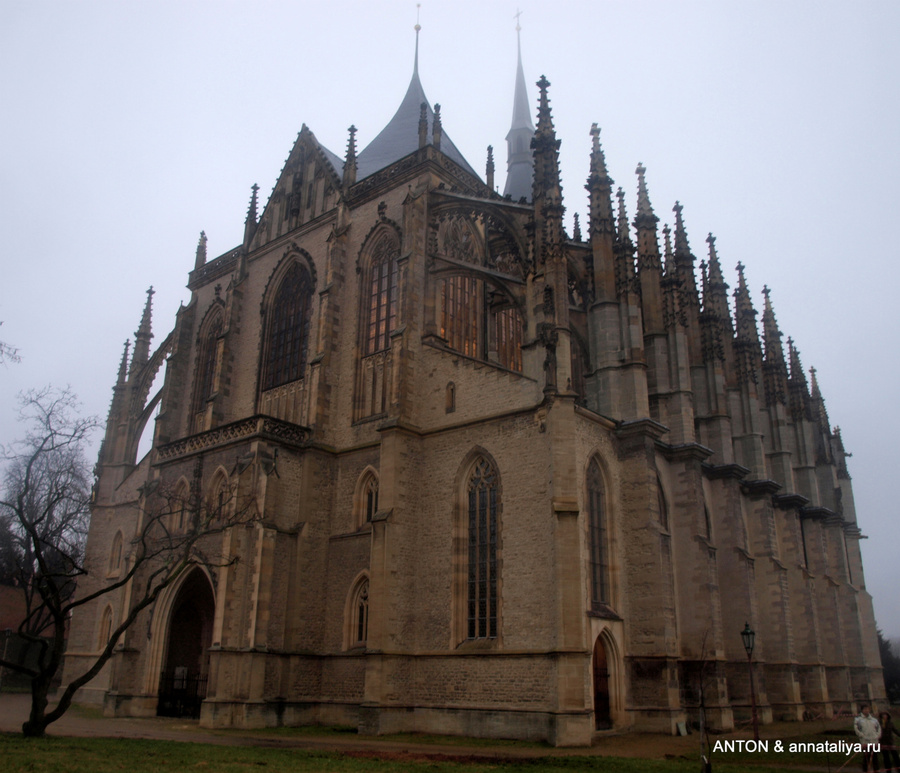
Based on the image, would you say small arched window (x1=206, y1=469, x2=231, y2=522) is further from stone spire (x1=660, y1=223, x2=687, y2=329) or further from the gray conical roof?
stone spire (x1=660, y1=223, x2=687, y2=329)

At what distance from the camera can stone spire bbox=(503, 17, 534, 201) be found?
2021 inches

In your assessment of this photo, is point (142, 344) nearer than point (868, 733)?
No

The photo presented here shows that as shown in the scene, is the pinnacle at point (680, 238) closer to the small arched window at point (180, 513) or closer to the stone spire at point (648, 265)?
the stone spire at point (648, 265)

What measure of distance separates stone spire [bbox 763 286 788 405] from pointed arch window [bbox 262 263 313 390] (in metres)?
23.6

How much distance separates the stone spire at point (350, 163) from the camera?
31.6 metres

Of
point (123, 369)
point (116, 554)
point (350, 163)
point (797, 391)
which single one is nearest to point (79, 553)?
point (116, 554)

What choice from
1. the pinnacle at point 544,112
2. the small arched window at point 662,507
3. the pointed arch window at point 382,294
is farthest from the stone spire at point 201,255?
→ the small arched window at point 662,507

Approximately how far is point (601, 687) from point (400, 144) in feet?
82.8

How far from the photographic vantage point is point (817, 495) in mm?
39188

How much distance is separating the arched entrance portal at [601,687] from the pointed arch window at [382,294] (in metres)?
12.7

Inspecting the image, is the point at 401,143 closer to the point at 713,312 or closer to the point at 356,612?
the point at 713,312

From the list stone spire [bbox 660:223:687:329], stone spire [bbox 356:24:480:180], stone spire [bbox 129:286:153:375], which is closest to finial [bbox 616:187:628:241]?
stone spire [bbox 660:223:687:329]

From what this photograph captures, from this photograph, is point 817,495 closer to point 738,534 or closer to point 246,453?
point 738,534

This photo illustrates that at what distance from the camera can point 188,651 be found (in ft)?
91.1
